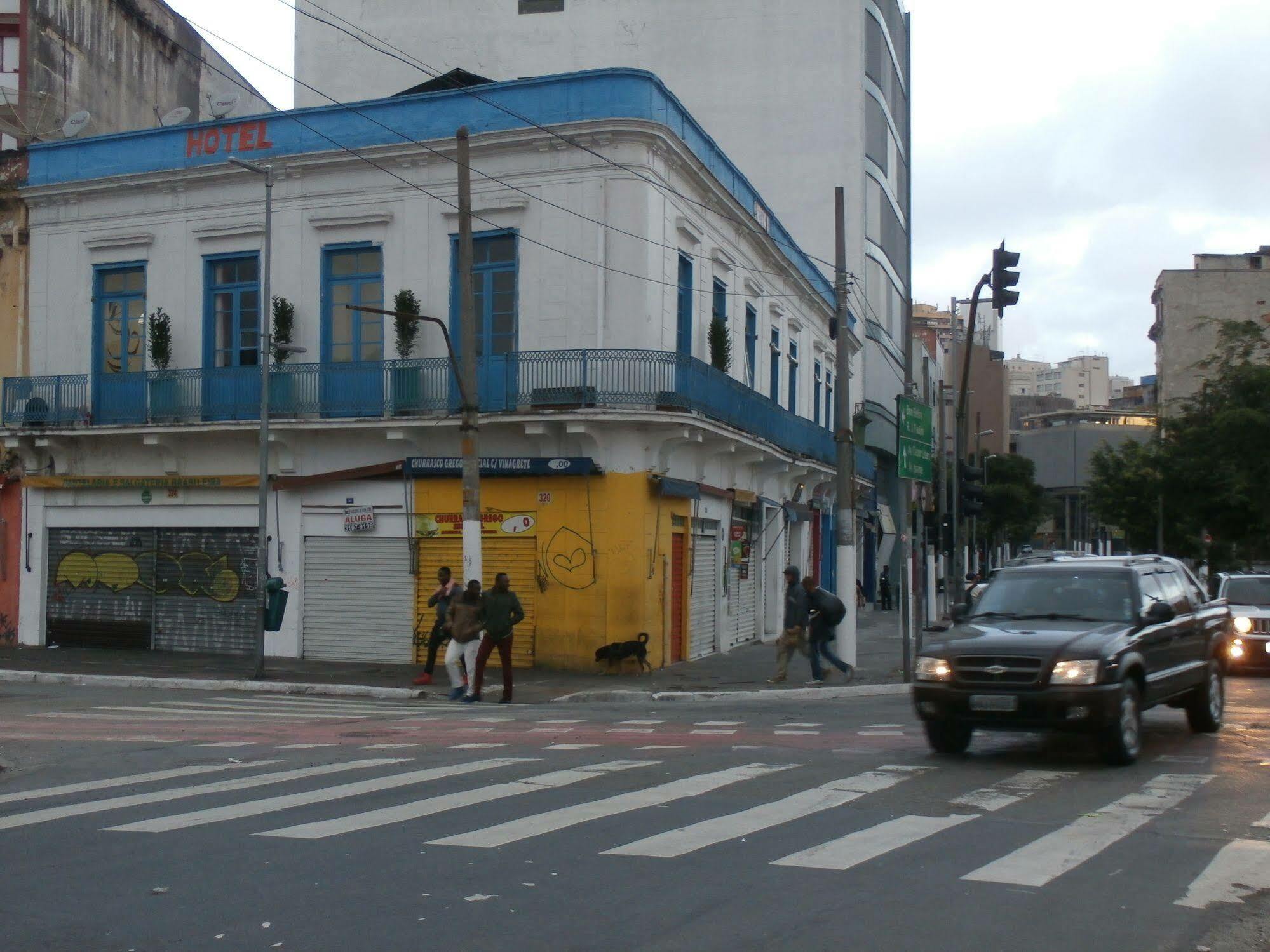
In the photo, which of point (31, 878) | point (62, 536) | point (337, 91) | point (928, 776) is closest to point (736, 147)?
point (337, 91)

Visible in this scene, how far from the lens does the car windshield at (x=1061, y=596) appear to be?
39.6 ft

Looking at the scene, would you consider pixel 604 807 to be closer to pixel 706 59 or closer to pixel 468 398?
pixel 468 398

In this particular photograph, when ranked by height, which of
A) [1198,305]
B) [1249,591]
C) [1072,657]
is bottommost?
[1072,657]

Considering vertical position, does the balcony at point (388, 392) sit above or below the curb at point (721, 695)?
above

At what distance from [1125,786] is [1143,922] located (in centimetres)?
423

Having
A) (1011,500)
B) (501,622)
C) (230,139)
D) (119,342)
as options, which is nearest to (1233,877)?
(501,622)

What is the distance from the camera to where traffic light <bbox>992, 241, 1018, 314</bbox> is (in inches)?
813

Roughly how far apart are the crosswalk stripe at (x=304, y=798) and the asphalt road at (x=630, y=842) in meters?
0.03

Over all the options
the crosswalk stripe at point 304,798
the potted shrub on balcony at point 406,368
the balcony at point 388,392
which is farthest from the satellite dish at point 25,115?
the crosswalk stripe at point 304,798

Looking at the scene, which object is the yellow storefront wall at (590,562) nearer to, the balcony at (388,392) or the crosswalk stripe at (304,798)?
the balcony at (388,392)

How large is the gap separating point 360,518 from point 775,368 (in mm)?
11950

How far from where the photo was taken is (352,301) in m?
24.3

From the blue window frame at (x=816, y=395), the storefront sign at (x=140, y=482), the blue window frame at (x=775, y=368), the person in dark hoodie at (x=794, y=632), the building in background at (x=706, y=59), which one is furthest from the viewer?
the building in background at (x=706, y=59)

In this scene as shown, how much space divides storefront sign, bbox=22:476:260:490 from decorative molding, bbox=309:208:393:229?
15.7 ft
